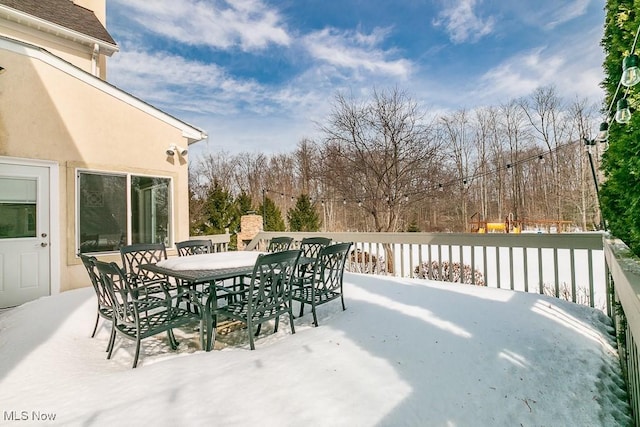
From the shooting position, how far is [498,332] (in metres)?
2.85

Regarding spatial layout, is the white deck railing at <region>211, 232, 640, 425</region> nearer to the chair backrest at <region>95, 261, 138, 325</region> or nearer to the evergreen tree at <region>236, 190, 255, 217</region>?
the chair backrest at <region>95, 261, 138, 325</region>

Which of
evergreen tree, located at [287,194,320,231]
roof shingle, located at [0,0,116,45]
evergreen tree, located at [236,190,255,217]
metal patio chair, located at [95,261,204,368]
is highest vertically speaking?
roof shingle, located at [0,0,116,45]

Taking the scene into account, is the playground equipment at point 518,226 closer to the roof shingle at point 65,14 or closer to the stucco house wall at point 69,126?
the stucco house wall at point 69,126

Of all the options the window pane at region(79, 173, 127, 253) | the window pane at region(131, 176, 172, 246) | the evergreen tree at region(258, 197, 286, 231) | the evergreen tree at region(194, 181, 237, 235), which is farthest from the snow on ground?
the evergreen tree at region(258, 197, 286, 231)

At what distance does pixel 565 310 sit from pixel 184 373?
3.81 m

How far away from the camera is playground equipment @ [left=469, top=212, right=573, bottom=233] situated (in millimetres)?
14500

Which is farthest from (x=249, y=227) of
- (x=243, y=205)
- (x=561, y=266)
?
(x=561, y=266)

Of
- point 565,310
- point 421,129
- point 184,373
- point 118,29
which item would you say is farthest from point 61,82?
point 421,129

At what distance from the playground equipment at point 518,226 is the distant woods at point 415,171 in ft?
2.02

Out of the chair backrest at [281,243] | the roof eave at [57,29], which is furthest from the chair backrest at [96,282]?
the roof eave at [57,29]

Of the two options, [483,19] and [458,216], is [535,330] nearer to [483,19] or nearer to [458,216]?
[483,19]

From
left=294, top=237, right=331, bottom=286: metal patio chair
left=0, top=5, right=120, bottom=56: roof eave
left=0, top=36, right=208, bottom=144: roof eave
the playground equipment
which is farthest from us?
the playground equipment

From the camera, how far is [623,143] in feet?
6.97

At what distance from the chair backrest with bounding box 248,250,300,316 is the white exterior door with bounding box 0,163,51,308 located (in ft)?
12.8
